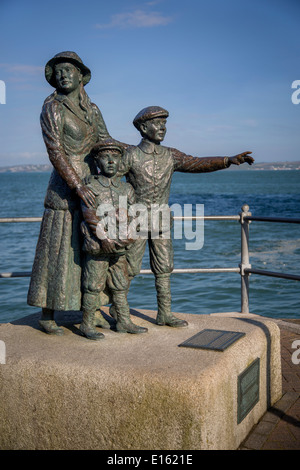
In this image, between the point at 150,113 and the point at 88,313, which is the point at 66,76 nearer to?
the point at 150,113

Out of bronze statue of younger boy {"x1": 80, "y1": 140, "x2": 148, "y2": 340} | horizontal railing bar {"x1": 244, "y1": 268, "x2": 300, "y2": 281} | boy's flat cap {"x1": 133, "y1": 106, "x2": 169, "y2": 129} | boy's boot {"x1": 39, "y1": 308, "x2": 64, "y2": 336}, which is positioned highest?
boy's flat cap {"x1": 133, "y1": 106, "x2": 169, "y2": 129}

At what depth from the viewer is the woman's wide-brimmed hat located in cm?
389

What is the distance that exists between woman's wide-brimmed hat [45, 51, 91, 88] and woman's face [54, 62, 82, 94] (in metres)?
0.03

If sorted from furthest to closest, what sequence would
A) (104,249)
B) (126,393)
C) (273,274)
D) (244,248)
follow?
(244,248)
(273,274)
(104,249)
(126,393)

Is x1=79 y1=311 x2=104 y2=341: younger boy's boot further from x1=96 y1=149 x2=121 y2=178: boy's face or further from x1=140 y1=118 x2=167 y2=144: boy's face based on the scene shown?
x1=140 y1=118 x2=167 y2=144: boy's face

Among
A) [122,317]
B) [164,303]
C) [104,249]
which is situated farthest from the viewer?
[164,303]

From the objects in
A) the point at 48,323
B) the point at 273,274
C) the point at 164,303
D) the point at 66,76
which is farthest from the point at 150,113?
the point at 273,274

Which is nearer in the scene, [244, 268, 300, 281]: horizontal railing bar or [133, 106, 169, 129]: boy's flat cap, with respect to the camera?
[133, 106, 169, 129]: boy's flat cap

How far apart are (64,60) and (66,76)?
0.39ft

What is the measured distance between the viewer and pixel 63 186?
3998 mm

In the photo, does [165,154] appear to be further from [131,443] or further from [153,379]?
[131,443]

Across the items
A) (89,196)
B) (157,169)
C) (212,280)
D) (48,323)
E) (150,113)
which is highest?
(150,113)

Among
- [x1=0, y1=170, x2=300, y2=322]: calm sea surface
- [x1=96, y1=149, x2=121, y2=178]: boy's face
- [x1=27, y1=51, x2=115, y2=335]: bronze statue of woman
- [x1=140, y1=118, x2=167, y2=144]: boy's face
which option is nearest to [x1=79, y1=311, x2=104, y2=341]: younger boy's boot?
[x1=27, y1=51, x2=115, y2=335]: bronze statue of woman

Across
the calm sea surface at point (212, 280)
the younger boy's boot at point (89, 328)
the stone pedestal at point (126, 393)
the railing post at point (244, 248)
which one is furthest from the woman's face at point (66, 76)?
the calm sea surface at point (212, 280)
